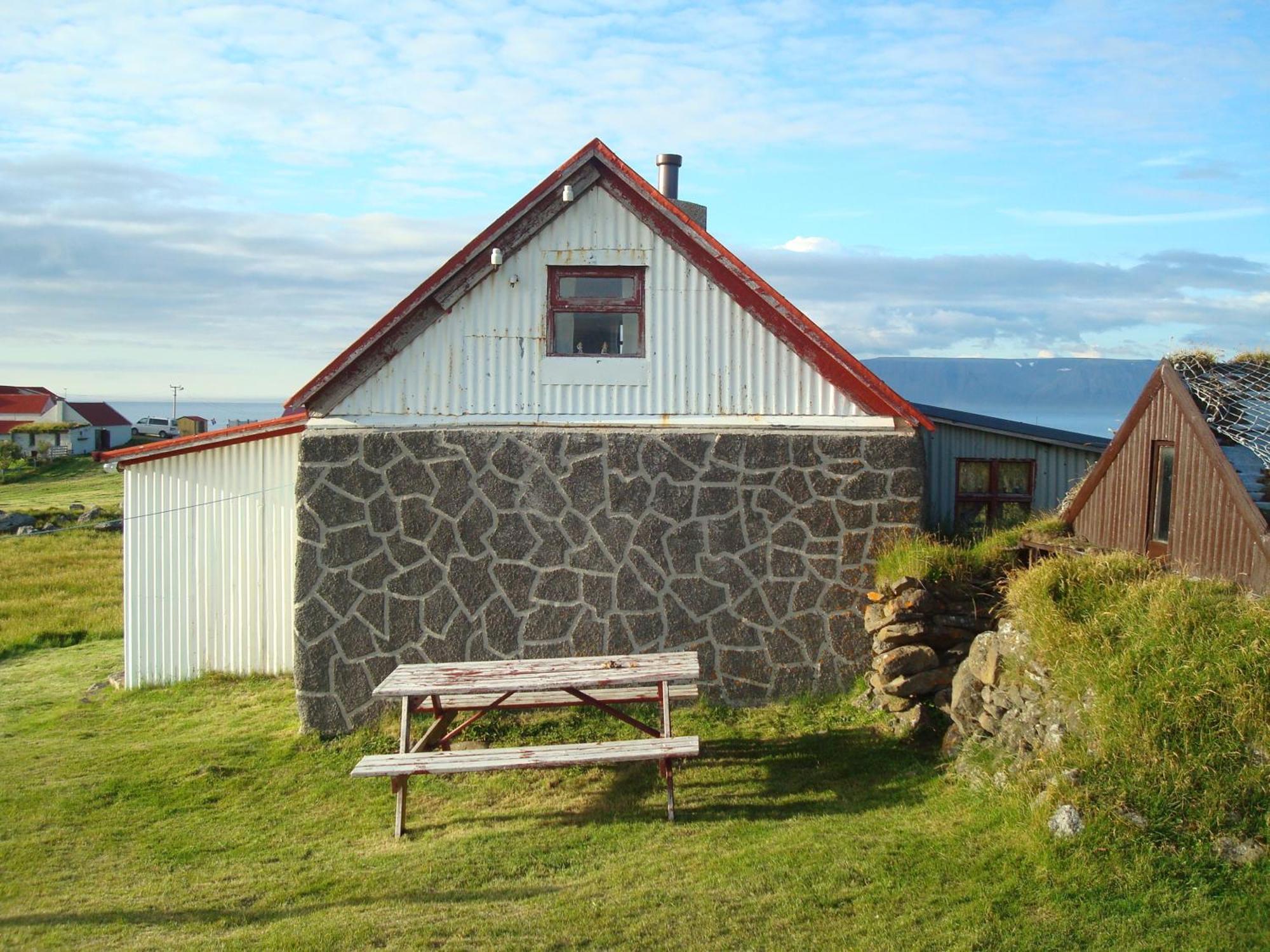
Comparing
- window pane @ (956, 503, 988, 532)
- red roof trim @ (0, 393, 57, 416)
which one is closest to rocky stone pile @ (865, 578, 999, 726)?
window pane @ (956, 503, 988, 532)

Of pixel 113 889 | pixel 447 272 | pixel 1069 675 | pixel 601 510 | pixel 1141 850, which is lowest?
pixel 113 889

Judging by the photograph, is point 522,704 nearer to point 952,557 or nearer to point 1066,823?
point 952,557

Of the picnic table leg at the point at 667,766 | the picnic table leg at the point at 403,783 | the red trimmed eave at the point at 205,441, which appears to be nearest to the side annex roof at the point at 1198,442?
the picnic table leg at the point at 667,766

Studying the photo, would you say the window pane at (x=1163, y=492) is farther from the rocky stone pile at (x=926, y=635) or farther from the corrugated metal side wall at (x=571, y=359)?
the corrugated metal side wall at (x=571, y=359)

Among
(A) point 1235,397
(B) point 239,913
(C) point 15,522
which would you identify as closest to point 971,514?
(A) point 1235,397

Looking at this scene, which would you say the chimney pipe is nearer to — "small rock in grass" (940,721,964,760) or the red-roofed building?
"small rock in grass" (940,721,964,760)

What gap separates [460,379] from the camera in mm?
11008

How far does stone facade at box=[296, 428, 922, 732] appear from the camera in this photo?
10891 millimetres

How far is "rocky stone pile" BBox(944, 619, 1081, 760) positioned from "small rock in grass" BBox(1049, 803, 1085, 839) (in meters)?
0.66

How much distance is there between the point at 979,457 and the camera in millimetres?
12812

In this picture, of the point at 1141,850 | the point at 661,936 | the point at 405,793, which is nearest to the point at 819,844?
the point at 661,936

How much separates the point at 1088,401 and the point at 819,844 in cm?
7765

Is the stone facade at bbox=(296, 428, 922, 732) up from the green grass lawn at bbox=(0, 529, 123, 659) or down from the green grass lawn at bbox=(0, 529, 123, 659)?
up

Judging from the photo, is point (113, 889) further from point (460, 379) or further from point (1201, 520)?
point (1201, 520)
